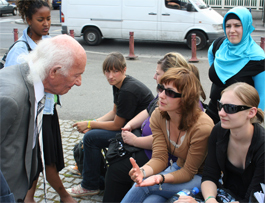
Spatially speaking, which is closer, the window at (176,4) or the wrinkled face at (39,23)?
the wrinkled face at (39,23)

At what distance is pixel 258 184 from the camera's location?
2.24 metres

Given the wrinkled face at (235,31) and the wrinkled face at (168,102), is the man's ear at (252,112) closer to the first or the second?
the wrinkled face at (168,102)

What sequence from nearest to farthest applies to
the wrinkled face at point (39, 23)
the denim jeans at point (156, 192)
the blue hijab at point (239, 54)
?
the denim jeans at point (156, 192)
the wrinkled face at point (39, 23)
the blue hijab at point (239, 54)

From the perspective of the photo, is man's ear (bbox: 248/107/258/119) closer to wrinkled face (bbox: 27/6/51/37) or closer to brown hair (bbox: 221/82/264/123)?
brown hair (bbox: 221/82/264/123)

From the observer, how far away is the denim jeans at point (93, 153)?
137 inches


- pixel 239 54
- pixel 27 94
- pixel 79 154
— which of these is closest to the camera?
pixel 27 94

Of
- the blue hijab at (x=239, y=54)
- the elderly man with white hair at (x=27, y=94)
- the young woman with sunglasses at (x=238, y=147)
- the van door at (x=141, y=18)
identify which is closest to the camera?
the elderly man with white hair at (x=27, y=94)

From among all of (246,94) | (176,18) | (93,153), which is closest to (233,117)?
(246,94)

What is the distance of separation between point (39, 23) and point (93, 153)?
1.52 m

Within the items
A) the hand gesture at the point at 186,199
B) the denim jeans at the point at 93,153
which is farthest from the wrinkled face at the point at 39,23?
the hand gesture at the point at 186,199

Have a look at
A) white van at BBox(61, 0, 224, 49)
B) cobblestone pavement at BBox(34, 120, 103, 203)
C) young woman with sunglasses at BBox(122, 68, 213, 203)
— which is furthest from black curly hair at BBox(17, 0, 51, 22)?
white van at BBox(61, 0, 224, 49)

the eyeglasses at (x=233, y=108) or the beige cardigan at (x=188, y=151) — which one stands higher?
the eyeglasses at (x=233, y=108)

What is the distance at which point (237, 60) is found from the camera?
3350mm

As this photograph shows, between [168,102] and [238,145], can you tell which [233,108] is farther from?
[168,102]
